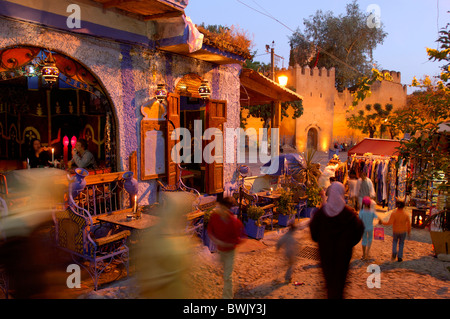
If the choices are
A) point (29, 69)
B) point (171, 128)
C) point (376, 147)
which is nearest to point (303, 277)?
point (171, 128)

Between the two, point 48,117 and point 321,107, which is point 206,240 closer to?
Result: point 48,117

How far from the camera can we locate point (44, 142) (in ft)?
34.3

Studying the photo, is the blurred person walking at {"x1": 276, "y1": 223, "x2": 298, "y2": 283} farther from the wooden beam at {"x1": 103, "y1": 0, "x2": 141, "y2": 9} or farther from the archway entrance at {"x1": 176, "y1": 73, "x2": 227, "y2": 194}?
the wooden beam at {"x1": 103, "y1": 0, "x2": 141, "y2": 9}

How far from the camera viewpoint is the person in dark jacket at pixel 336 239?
12.6ft

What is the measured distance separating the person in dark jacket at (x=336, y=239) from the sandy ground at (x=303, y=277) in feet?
1.45

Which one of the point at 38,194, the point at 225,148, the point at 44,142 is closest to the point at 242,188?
the point at 225,148

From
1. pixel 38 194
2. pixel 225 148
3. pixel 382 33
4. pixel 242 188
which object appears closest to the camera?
pixel 38 194

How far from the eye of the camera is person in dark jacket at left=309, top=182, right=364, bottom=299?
3.83m

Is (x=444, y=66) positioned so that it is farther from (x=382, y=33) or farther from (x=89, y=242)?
(x=382, y=33)

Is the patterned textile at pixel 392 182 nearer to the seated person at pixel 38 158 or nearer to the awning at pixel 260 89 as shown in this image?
the awning at pixel 260 89

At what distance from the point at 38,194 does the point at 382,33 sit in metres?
47.4

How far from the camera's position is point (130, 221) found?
5602 millimetres

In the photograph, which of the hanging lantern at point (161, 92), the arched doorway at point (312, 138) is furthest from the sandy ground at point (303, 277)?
the arched doorway at point (312, 138)

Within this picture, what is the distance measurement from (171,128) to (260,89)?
4.87 metres
